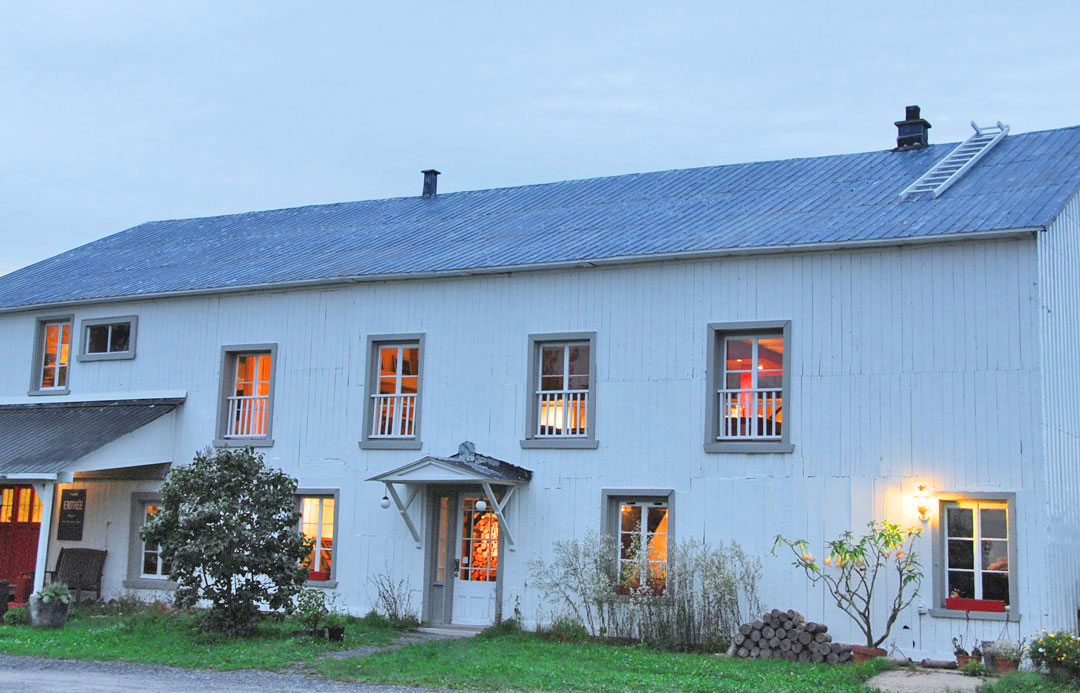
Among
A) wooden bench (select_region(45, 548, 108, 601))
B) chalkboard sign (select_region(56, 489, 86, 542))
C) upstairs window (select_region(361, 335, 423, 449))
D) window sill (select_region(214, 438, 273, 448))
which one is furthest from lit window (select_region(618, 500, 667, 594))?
chalkboard sign (select_region(56, 489, 86, 542))

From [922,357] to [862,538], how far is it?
2508mm

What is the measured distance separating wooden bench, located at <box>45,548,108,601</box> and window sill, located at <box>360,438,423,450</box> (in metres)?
5.69

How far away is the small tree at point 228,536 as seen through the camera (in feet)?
56.0

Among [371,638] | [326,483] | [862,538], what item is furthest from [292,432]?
[862,538]

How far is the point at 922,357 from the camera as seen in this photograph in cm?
1644

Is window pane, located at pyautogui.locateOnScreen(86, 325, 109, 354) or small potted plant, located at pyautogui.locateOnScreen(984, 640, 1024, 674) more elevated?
window pane, located at pyautogui.locateOnScreen(86, 325, 109, 354)

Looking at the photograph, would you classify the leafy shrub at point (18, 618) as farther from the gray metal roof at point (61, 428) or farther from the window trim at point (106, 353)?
the window trim at point (106, 353)

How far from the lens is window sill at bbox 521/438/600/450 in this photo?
18.6m

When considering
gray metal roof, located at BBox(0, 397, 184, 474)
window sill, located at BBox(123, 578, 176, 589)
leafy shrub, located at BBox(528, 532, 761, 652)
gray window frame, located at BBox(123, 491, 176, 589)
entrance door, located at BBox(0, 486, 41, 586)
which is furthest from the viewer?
entrance door, located at BBox(0, 486, 41, 586)

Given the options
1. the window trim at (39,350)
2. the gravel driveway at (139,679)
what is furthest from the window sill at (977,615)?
the window trim at (39,350)

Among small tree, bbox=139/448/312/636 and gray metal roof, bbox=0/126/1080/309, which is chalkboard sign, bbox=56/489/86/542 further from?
small tree, bbox=139/448/312/636

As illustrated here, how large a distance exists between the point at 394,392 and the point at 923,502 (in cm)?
866

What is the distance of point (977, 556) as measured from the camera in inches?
626

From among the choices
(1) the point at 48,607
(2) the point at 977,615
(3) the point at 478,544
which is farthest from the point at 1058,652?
(1) the point at 48,607
